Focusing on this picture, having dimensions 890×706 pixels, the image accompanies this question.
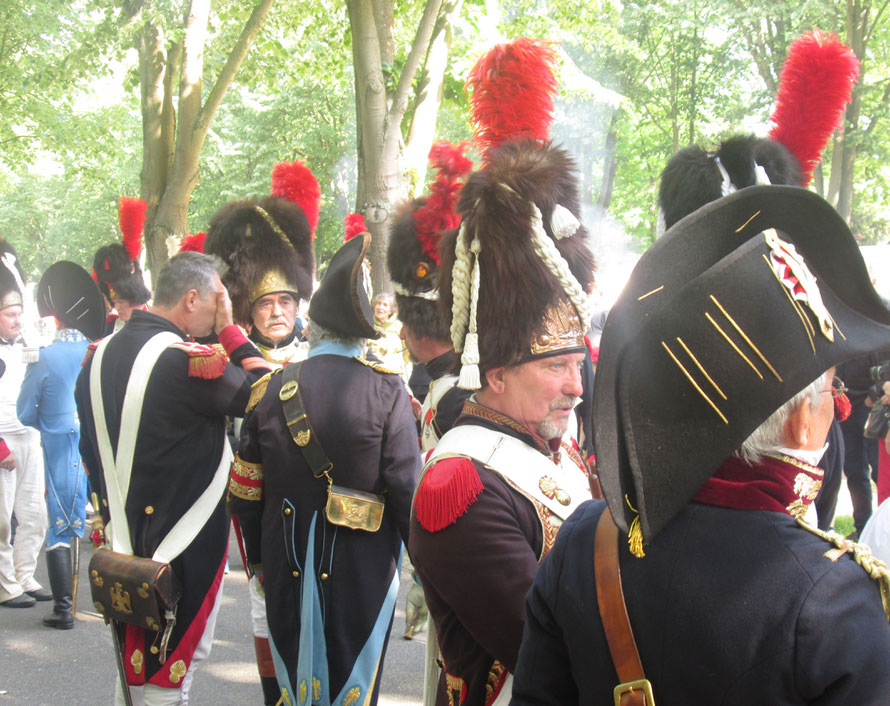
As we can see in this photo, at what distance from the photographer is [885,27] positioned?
15.2 meters

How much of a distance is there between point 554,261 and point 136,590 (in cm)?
228

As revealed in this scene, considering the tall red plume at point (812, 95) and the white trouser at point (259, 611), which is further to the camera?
the white trouser at point (259, 611)

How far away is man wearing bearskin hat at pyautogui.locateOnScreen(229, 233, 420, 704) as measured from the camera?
3.38m

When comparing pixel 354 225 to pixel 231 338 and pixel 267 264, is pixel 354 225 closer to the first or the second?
pixel 267 264

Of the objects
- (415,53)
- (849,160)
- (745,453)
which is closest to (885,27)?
(849,160)

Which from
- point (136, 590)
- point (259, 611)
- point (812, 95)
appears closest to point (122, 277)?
point (259, 611)

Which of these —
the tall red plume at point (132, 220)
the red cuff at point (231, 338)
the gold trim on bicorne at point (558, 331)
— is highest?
the tall red plume at point (132, 220)

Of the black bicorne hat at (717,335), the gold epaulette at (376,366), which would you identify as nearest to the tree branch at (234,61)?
the gold epaulette at (376,366)

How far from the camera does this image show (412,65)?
685cm

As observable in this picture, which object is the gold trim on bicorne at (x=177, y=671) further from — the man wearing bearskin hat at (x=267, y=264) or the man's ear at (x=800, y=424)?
the man's ear at (x=800, y=424)

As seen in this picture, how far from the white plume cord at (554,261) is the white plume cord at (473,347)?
170 millimetres

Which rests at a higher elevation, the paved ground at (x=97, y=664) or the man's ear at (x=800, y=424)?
the man's ear at (x=800, y=424)

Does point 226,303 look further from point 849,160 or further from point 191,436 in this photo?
point 849,160

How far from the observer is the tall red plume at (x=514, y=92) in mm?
2900
